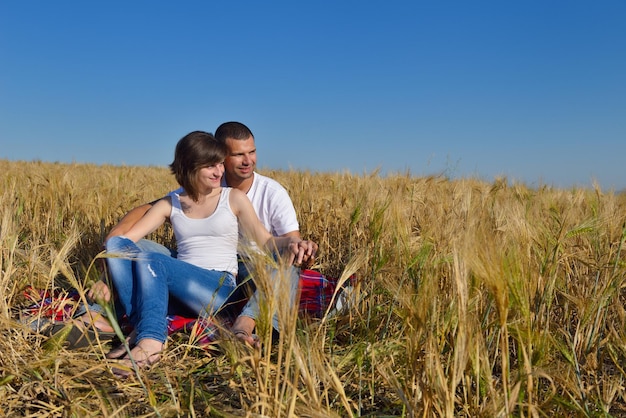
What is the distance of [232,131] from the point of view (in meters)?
2.82

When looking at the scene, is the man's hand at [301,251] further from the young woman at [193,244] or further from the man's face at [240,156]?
the man's face at [240,156]

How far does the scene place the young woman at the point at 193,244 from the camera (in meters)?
2.15

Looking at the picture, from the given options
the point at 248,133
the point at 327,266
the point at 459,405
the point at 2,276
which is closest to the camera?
the point at 459,405

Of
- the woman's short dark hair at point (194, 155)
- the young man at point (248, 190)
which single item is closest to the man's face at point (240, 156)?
the young man at point (248, 190)

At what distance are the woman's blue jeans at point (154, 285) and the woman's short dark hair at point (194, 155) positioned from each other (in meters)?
0.43

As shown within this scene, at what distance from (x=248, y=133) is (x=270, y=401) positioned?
Answer: 6.14ft

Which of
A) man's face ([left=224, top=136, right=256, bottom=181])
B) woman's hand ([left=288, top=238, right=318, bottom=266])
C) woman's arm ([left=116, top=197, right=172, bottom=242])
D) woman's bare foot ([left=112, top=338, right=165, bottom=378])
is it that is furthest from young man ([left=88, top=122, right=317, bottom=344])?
woman's bare foot ([left=112, top=338, right=165, bottom=378])

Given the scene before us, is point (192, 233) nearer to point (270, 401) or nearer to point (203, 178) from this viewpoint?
point (203, 178)

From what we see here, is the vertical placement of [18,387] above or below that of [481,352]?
below

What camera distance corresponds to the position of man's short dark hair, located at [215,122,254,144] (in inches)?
110

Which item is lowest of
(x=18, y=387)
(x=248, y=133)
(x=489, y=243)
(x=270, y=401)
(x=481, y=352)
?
(x=18, y=387)

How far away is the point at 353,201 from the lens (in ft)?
11.5

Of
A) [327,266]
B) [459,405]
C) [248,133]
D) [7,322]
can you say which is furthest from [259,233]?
[459,405]

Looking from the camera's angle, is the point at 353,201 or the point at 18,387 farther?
the point at 353,201
